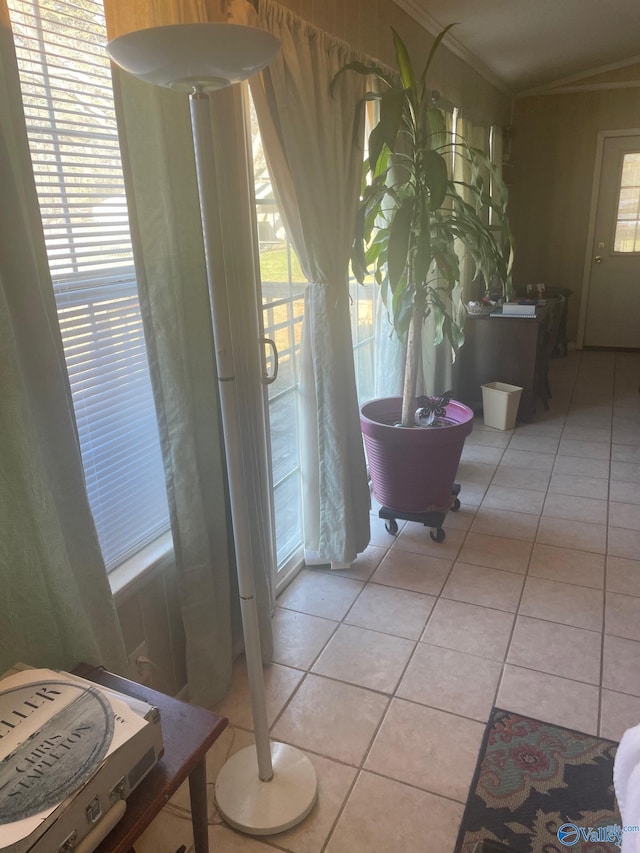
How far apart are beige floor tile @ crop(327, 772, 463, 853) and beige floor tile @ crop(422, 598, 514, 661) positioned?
23.0 inches

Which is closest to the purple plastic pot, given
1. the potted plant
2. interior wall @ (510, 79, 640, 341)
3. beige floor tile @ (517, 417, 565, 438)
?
the potted plant

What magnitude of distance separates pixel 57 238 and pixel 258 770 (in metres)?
1.35

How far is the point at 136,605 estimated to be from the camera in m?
1.61

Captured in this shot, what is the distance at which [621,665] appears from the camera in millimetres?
1951

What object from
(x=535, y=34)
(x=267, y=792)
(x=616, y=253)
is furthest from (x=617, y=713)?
(x=616, y=253)

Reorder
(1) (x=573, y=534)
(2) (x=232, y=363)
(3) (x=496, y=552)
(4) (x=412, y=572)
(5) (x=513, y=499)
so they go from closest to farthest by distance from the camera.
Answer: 1. (2) (x=232, y=363)
2. (4) (x=412, y=572)
3. (3) (x=496, y=552)
4. (1) (x=573, y=534)
5. (5) (x=513, y=499)

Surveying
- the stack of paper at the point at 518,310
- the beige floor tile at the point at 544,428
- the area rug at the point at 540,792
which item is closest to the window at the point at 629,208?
the stack of paper at the point at 518,310

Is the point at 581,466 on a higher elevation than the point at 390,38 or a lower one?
lower

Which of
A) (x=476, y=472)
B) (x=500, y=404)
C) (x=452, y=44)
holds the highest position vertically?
(x=452, y=44)

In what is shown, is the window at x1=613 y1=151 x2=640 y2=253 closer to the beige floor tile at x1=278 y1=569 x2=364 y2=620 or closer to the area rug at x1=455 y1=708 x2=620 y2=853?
the beige floor tile at x1=278 y1=569 x2=364 y2=620

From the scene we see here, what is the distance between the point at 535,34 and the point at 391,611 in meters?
3.62

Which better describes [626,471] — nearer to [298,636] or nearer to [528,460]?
[528,460]

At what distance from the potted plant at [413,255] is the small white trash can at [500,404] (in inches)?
43.7

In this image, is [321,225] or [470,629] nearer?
[321,225]
